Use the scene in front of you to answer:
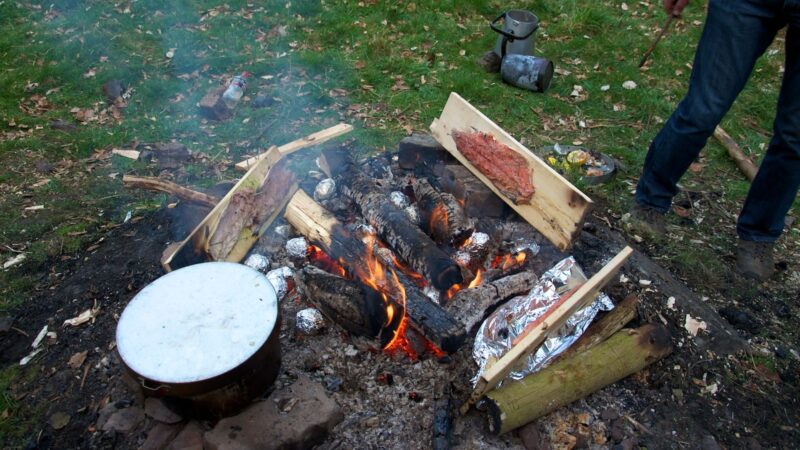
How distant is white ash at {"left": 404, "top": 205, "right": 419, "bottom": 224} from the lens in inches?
150

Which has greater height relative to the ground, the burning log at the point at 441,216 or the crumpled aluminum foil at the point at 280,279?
the burning log at the point at 441,216

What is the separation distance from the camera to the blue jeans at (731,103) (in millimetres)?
3352

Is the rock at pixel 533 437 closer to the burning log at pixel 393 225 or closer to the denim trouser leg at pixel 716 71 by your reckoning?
the burning log at pixel 393 225

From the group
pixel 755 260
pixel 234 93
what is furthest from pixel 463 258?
pixel 234 93

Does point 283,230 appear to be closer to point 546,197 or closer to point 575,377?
point 546,197

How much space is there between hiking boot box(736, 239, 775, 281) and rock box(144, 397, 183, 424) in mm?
4033

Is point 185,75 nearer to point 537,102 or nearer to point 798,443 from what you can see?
point 537,102

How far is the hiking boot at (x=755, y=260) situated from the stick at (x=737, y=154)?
1318mm

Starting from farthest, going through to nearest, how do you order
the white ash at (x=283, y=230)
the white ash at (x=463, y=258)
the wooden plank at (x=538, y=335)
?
the white ash at (x=283, y=230) < the white ash at (x=463, y=258) < the wooden plank at (x=538, y=335)

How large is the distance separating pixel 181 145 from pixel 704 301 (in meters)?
4.69

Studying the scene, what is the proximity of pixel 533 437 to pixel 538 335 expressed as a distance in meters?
0.54

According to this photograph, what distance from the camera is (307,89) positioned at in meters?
6.15

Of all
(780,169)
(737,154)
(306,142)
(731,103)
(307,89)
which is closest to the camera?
(731,103)

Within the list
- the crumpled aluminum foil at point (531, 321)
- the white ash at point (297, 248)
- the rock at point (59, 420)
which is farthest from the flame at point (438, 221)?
the rock at point (59, 420)
